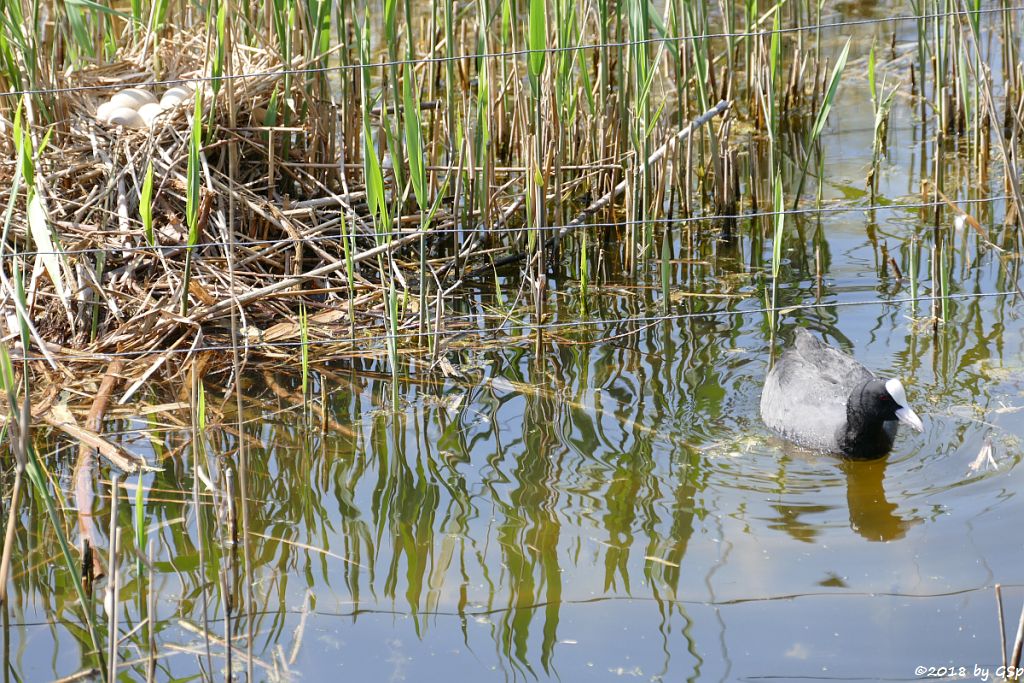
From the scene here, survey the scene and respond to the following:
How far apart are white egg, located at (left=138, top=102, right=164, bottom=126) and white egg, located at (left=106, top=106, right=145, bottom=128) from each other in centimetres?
2

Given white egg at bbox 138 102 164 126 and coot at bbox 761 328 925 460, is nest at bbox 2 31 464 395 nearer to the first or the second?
white egg at bbox 138 102 164 126

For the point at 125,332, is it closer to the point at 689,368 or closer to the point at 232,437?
the point at 232,437

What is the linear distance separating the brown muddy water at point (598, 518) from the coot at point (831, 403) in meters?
0.06

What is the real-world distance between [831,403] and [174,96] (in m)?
2.77

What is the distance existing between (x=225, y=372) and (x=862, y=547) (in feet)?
6.97

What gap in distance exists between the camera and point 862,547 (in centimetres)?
283

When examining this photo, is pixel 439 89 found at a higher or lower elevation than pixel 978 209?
higher

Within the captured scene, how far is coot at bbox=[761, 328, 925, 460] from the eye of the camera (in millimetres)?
3213

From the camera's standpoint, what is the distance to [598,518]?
9.78 ft

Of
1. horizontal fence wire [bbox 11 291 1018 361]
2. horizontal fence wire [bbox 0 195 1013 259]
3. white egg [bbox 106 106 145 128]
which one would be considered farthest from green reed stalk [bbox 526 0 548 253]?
white egg [bbox 106 106 145 128]

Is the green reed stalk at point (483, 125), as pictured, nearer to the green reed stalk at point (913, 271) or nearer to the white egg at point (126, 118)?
the white egg at point (126, 118)

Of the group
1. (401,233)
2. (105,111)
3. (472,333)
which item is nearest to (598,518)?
(472,333)

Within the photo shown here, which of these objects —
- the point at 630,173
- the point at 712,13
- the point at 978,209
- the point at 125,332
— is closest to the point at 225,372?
the point at 125,332

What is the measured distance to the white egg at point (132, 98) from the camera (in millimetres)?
4461
